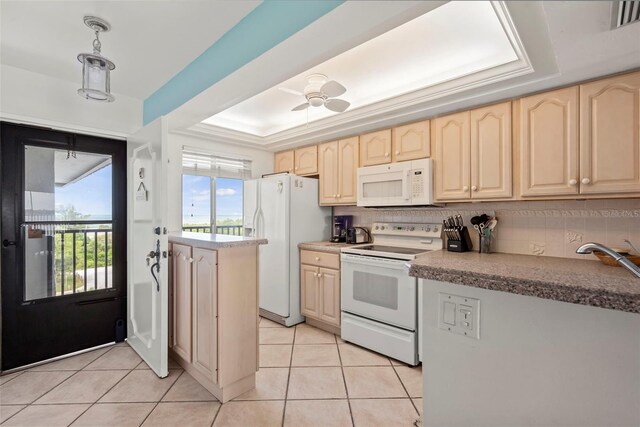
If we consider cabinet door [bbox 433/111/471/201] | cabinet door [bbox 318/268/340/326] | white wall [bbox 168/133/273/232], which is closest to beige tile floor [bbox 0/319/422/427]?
cabinet door [bbox 318/268/340/326]

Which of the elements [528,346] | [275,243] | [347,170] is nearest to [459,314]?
[528,346]

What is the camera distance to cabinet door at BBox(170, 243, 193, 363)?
216cm

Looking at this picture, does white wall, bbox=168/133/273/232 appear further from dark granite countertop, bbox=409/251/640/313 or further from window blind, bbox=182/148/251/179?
dark granite countertop, bbox=409/251/640/313

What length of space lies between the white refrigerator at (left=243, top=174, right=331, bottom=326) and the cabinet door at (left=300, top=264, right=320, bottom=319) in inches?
2.5

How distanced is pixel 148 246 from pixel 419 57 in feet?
8.26

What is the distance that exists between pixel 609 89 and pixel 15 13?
3536mm

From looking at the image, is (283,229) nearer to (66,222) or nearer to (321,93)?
(321,93)

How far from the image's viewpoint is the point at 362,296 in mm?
2689

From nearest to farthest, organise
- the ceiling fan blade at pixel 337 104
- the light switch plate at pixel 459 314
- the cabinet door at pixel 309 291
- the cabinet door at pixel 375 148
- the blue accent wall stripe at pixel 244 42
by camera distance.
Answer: the light switch plate at pixel 459 314 < the blue accent wall stripe at pixel 244 42 < the ceiling fan blade at pixel 337 104 < the cabinet door at pixel 375 148 < the cabinet door at pixel 309 291

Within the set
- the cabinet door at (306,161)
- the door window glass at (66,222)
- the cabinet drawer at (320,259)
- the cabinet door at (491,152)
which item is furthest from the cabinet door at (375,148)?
the door window glass at (66,222)

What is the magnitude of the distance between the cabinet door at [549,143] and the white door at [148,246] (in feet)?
8.55

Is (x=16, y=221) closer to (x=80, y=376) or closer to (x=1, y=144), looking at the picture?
(x=1, y=144)

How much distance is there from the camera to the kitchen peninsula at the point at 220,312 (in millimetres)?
1894

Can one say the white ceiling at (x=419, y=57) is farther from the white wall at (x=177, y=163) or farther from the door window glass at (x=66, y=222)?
the door window glass at (x=66, y=222)
